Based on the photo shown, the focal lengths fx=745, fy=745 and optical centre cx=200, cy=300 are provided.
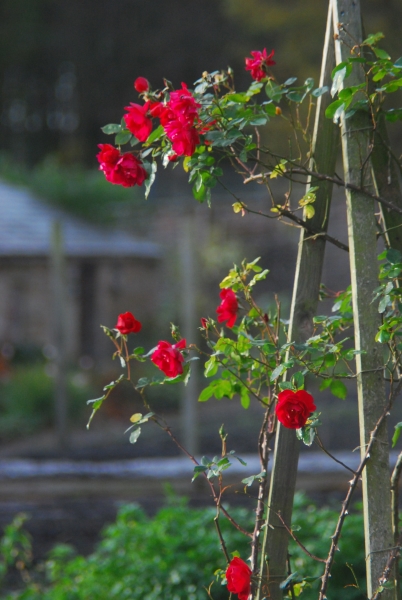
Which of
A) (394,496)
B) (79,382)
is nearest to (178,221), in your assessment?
(79,382)

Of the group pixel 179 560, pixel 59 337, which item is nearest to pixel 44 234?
pixel 59 337

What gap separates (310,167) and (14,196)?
9.08 m

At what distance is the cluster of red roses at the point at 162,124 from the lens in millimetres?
1405

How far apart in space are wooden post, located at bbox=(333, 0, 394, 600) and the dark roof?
706cm

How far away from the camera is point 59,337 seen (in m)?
5.07

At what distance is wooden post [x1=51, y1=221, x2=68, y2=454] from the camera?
16.5ft

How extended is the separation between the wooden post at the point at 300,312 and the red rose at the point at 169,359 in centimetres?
26

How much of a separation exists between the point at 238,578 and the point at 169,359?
0.44m

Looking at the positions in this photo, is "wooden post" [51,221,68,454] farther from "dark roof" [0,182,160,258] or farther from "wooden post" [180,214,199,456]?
"dark roof" [0,182,160,258]

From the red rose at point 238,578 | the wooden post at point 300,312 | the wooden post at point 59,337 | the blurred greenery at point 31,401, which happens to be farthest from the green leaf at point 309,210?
the blurred greenery at point 31,401

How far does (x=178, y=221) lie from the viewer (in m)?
10.6

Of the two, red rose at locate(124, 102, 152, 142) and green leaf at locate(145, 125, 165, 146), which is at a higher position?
red rose at locate(124, 102, 152, 142)

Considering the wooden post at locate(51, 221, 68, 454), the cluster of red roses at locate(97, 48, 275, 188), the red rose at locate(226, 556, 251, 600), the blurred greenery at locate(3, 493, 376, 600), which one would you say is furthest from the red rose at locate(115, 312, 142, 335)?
the wooden post at locate(51, 221, 68, 454)

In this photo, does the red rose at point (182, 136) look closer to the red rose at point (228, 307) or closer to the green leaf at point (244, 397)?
the red rose at point (228, 307)
